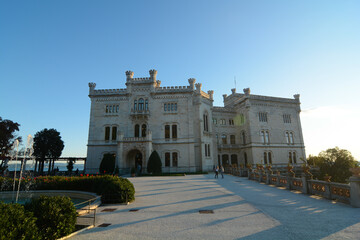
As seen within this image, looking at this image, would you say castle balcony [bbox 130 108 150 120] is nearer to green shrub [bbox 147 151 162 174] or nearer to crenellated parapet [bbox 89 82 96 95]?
green shrub [bbox 147 151 162 174]

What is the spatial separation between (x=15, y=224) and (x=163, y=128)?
29.9 m

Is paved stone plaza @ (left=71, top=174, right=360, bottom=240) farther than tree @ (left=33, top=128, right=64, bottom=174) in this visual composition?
No

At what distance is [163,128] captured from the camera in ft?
113

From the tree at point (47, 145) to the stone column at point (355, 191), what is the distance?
41.9m

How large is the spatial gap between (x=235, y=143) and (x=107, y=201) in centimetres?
3652

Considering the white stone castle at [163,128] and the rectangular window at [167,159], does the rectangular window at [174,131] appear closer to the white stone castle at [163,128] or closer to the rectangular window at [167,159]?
the white stone castle at [163,128]

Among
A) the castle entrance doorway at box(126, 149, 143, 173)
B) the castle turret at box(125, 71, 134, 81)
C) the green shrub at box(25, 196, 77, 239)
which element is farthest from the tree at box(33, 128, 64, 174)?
the green shrub at box(25, 196, 77, 239)

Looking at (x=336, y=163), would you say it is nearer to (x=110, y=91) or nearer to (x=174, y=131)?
(x=174, y=131)

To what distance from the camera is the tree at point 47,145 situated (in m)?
34.9

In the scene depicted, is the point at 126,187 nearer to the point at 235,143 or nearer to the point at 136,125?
the point at 136,125

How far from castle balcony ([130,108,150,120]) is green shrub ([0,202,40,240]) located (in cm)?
2898

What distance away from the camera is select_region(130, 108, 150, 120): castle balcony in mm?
33594

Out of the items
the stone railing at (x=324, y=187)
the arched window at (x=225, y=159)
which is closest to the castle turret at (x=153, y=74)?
the arched window at (x=225, y=159)

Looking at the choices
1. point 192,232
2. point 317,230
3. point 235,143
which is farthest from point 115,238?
point 235,143
